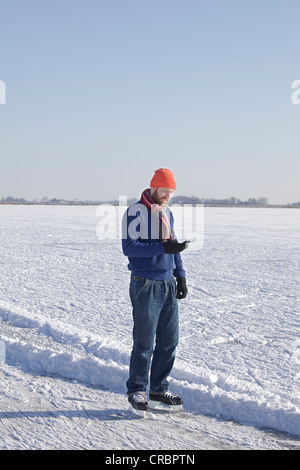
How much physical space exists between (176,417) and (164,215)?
4.29 feet

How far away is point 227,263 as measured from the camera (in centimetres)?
1043

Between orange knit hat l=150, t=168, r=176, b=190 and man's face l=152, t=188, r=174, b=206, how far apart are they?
3 cm

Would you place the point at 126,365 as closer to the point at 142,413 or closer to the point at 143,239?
the point at 142,413

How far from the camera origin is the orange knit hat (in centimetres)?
315

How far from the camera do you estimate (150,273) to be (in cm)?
314

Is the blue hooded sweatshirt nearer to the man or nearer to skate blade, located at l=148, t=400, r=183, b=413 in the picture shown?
the man

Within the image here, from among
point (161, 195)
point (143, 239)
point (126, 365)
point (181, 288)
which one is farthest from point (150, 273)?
point (126, 365)

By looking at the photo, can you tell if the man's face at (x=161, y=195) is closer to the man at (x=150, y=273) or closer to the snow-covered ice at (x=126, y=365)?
the man at (x=150, y=273)

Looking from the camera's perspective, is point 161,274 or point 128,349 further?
point 128,349

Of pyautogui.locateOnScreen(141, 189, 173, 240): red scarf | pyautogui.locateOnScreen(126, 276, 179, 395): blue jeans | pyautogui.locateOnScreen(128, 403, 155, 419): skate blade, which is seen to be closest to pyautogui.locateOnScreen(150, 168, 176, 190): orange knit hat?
pyautogui.locateOnScreen(141, 189, 173, 240): red scarf

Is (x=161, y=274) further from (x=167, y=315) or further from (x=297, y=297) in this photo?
(x=297, y=297)

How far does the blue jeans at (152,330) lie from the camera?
3.13 meters

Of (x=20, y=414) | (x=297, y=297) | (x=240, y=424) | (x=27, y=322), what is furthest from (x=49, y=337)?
(x=297, y=297)

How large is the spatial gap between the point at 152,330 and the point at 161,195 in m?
0.89
